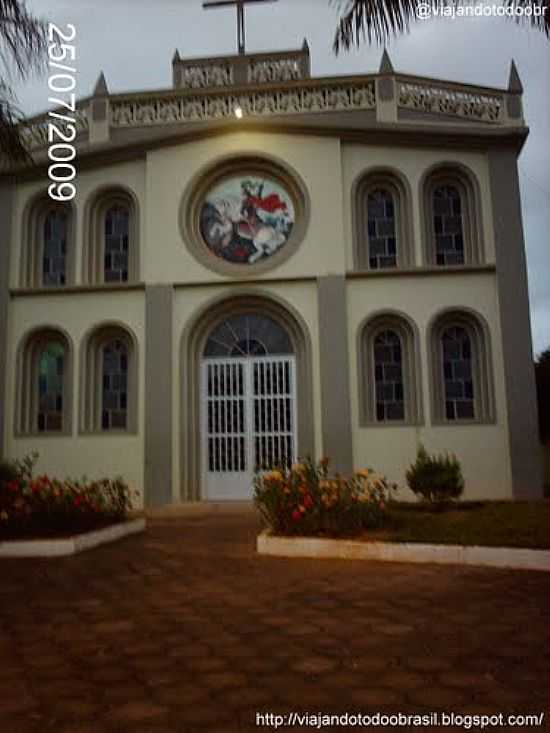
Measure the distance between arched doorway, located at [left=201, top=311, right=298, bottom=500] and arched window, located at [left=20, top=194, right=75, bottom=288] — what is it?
362cm

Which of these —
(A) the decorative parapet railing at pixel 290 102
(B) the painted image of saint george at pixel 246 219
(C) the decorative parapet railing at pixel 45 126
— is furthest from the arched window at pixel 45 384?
(A) the decorative parapet railing at pixel 290 102

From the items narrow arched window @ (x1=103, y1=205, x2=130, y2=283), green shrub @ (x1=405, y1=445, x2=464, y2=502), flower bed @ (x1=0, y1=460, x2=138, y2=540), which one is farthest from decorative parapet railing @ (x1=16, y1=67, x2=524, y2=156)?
flower bed @ (x1=0, y1=460, x2=138, y2=540)

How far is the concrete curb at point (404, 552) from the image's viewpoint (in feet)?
20.4

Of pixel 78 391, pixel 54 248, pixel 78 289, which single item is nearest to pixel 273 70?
pixel 54 248

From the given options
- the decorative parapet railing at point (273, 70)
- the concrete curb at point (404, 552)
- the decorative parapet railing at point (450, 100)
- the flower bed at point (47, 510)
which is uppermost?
the decorative parapet railing at point (273, 70)

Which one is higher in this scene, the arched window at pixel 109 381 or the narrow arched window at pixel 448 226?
the narrow arched window at pixel 448 226

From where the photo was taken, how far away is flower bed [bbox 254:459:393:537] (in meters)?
7.31

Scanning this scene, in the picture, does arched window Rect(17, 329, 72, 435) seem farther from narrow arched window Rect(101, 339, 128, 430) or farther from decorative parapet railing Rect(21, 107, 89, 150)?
decorative parapet railing Rect(21, 107, 89, 150)

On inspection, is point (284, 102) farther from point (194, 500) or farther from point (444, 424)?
point (194, 500)

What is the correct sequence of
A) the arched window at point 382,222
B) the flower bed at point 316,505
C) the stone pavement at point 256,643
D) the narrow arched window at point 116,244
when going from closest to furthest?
1. the stone pavement at point 256,643
2. the flower bed at point 316,505
3. the arched window at point 382,222
4. the narrow arched window at point 116,244

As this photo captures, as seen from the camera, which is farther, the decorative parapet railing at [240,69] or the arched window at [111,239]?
the decorative parapet railing at [240,69]

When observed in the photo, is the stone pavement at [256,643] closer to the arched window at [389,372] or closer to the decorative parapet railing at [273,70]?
the arched window at [389,372]

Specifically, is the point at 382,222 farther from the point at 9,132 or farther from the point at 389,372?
the point at 9,132

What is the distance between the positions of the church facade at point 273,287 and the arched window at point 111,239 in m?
0.05
